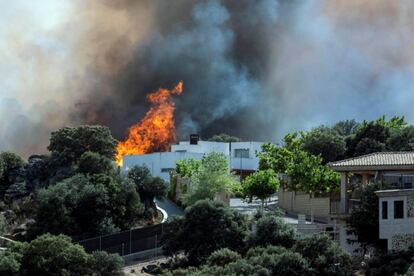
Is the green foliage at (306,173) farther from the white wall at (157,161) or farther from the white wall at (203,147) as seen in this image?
the white wall at (203,147)

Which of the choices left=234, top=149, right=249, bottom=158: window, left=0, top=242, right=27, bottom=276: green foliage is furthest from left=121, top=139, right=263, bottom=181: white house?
left=0, top=242, right=27, bottom=276: green foliage

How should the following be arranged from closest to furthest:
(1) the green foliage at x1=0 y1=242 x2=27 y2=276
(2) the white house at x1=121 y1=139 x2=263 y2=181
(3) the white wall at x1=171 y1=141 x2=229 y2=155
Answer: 1. (1) the green foliage at x1=0 y1=242 x2=27 y2=276
2. (2) the white house at x1=121 y1=139 x2=263 y2=181
3. (3) the white wall at x1=171 y1=141 x2=229 y2=155

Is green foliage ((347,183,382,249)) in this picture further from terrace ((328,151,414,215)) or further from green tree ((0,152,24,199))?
green tree ((0,152,24,199))

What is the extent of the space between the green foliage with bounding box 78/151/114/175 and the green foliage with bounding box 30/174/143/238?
5.11 meters

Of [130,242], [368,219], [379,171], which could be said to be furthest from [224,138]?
[368,219]

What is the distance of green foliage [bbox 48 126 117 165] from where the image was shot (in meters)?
81.3

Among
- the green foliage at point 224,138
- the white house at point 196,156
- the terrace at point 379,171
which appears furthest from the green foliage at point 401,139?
the green foliage at point 224,138

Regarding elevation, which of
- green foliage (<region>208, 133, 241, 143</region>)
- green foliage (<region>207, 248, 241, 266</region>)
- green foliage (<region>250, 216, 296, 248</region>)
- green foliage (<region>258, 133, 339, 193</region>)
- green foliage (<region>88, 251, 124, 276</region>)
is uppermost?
green foliage (<region>208, 133, 241, 143</region>)

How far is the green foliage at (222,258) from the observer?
52.9 meters

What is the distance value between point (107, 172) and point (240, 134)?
161ft

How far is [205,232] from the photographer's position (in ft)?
191

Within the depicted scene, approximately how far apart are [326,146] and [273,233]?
118 ft

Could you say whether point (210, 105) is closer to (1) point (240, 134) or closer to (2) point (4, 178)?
(1) point (240, 134)

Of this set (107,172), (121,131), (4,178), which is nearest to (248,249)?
(107,172)
